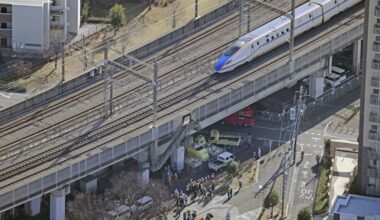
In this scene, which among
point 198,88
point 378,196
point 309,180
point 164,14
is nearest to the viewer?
point 378,196

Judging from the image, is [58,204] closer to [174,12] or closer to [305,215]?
[305,215]

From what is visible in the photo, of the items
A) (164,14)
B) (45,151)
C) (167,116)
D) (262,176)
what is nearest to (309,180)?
(262,176)

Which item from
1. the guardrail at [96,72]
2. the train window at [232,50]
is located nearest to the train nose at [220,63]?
the train window at [232,50]

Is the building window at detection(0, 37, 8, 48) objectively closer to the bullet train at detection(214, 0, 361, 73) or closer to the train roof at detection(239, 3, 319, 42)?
the bullet train at detection(214, 0, 361, 73)

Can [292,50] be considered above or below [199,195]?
above

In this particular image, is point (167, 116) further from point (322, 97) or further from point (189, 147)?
point (322, 97)

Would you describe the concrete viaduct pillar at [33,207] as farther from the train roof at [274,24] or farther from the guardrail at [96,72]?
the train roof at [274,24]

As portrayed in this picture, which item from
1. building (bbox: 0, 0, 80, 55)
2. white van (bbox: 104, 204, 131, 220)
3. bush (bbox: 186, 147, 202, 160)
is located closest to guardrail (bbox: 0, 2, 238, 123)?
building (bbox: 0, 0, 80, 55)

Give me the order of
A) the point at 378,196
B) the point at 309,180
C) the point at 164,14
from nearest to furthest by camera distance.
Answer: the point at 378,196 < the point at 309,180 < the point at 164,14
